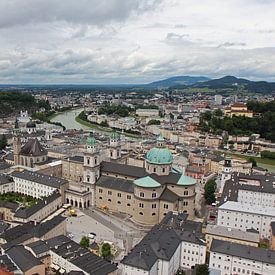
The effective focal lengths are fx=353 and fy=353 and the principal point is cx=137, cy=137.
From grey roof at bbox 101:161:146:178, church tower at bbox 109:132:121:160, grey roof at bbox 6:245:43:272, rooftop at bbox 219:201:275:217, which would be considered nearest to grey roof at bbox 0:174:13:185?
grey roof at bbox 101:161:146:178

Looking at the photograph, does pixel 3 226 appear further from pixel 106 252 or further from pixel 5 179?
pixel 5 179

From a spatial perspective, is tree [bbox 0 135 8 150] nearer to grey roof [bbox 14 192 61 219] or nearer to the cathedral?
the cathedral

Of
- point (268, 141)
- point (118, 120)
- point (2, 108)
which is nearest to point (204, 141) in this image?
point (268, 141)

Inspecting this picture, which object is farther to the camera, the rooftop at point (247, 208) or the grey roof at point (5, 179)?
the grey roof at point (5, 179)

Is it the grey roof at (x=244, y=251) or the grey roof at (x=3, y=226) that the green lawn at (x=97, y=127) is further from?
the grey roof at (x=244, y=251)

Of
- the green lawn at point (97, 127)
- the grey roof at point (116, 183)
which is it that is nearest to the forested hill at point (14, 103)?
the green lawn at point (97, 127)

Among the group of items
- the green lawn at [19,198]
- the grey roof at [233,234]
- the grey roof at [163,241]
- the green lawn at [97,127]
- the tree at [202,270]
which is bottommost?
the green lawn at [97,127]

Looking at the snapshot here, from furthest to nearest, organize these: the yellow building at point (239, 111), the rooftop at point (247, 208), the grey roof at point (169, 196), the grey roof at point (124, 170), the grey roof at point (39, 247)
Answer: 1. the yellow building at point (239, 111)
2. the grey roof at point (124, 170)
3. the grey roof at point (169, 196)
4. the rooftop at point (247, 208)
5. the grey roof at point (39, 247)

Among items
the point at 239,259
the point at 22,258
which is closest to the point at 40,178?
the point at 22,258
